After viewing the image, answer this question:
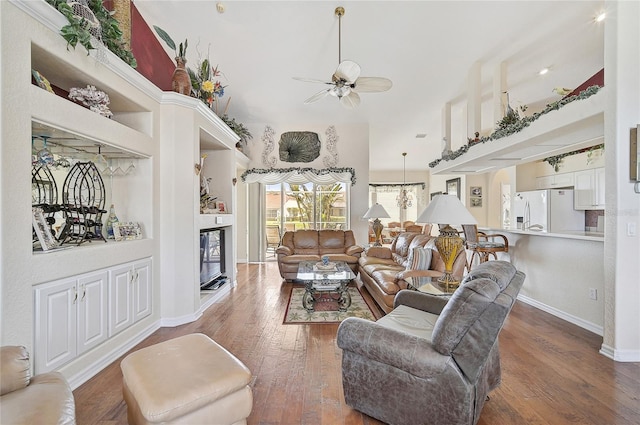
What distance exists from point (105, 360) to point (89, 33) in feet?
8.21

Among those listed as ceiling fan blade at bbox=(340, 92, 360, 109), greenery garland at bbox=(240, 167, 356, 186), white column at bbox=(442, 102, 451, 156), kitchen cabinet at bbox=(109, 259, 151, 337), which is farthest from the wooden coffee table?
white column at bbox=(442, 102, 451, 156)

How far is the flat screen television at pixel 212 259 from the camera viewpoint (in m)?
3.95

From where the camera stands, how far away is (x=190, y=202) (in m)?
3.37

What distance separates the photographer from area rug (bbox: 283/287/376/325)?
Result: 3.38 meters

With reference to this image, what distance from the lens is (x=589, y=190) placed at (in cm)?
518

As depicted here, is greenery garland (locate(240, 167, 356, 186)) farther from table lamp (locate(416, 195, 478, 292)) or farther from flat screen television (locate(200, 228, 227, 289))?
table lamp (locate(416, 195, 478, 292))

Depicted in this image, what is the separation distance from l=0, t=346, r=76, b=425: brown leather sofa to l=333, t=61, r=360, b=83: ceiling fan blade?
308cm

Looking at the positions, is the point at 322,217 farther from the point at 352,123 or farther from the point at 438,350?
the point at 438,350

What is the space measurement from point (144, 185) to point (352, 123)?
488cm

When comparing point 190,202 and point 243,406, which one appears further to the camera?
point 190,202

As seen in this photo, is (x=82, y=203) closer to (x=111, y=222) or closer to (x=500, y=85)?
(x=111, y=222)

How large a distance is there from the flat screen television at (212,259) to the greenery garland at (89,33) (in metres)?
2.17

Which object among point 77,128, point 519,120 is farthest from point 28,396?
point 519,120

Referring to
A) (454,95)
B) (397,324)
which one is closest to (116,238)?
(397,324)
